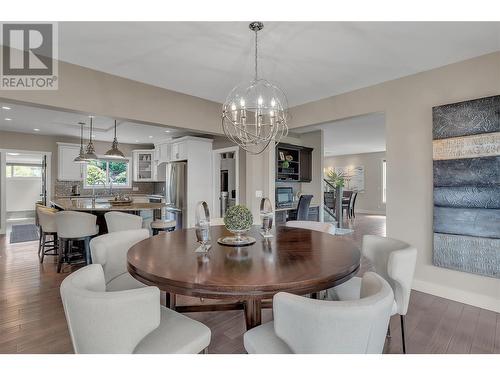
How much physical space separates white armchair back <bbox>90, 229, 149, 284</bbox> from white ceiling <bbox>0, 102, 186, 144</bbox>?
3.17 meters

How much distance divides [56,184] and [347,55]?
7.32m

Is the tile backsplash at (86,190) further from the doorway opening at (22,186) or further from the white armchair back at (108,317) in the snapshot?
the white armchair back at (108,317)

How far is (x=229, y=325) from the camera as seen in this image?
225 cm

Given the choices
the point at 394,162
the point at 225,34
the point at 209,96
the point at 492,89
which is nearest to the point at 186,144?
the point at 209,96

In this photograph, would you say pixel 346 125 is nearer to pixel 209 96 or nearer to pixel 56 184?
pixel 209 96

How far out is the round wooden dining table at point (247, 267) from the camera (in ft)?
3.90

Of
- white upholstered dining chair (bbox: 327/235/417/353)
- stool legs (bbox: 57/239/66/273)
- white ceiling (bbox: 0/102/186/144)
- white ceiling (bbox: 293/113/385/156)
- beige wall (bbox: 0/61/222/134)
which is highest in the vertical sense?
white ceiling (bbox: 293/113/385/156)

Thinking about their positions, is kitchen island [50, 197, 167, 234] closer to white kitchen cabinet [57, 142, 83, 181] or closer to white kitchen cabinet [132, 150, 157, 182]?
white kitchen cabinet [57, 142, 83, 181]

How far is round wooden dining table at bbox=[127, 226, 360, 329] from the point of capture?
119 cm

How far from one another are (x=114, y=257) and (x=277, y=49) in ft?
7.62

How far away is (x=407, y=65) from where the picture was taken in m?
2.86

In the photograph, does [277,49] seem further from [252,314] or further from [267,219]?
[252,314]

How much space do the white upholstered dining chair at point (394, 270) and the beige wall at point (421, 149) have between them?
1334 mm

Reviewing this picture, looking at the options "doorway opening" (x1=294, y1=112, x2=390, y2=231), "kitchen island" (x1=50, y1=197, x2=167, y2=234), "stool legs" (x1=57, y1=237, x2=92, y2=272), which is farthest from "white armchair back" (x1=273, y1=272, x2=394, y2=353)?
"doorway opening" (x1=294, y1=112, x2=390, y2=231)
